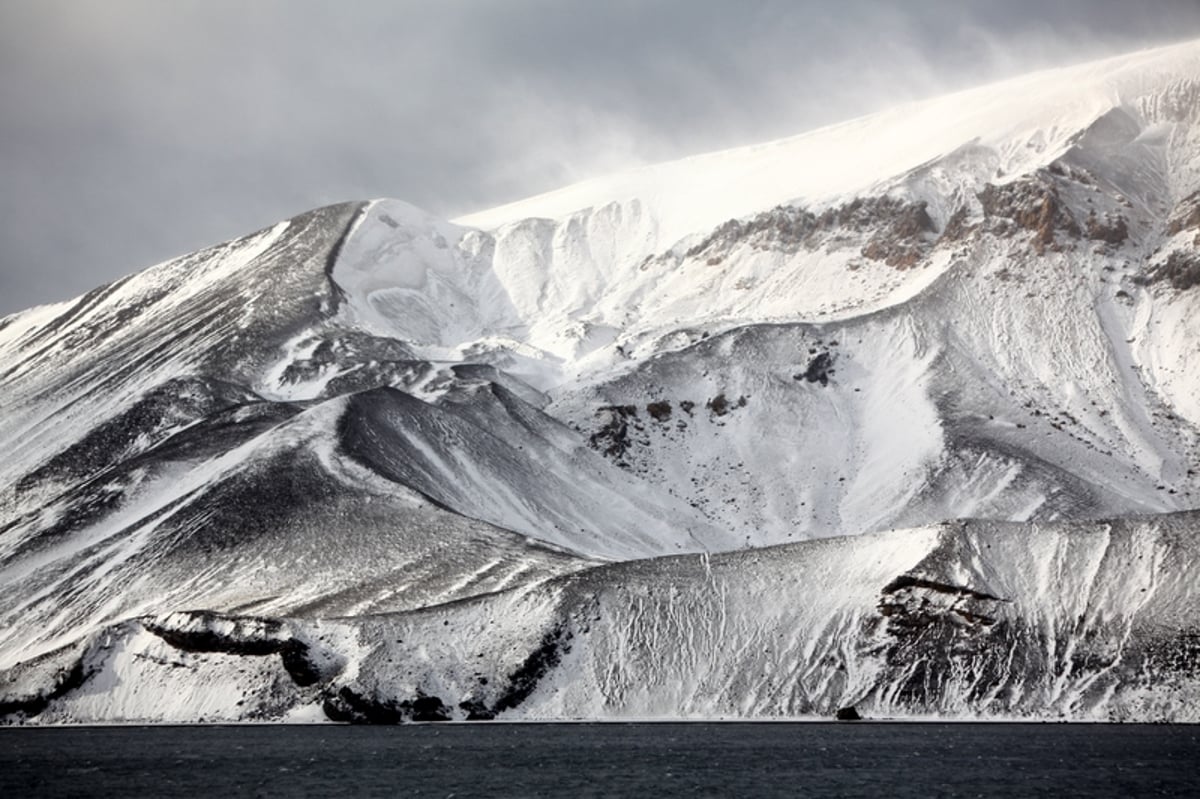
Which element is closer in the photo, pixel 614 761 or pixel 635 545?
pixel 614 761

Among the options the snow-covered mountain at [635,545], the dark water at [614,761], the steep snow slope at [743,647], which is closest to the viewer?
the dark water at [614,761]

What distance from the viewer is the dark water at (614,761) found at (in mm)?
60344

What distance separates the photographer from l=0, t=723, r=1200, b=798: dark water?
6034cm

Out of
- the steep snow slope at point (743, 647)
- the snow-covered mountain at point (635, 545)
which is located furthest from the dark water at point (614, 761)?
the snow-covered mountain at point (635, 545)

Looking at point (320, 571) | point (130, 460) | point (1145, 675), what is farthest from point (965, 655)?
point (130, 460)

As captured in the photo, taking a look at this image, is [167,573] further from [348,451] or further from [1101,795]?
[1101,795]

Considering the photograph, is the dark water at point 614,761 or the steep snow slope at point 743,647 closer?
the dark water at point 614,761

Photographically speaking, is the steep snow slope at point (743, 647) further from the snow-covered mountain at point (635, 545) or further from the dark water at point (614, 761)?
the dark water at point (614, 761)

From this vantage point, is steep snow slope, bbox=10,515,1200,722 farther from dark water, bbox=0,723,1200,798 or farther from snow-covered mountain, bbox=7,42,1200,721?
dark water, bbox=0,723,1200,798

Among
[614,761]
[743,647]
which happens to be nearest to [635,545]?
[743,647]

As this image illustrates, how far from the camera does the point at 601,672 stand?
9888cm

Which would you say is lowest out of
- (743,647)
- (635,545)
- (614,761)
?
(614,761)

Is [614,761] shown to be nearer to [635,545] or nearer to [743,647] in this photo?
[743,647]

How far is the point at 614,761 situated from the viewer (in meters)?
70.8
